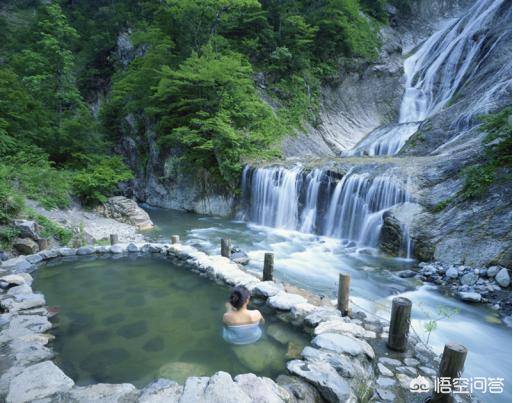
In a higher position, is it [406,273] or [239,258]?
[406,273]

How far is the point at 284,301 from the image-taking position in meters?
4.93

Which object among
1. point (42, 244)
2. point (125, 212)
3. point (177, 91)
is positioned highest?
point (177, 91)

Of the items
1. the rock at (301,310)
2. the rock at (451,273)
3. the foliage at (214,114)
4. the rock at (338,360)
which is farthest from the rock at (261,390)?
the foliage at (214,114)

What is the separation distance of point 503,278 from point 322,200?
647 centimetres

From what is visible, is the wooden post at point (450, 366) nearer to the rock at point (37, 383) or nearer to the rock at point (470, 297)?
the rock at point (37, 383)

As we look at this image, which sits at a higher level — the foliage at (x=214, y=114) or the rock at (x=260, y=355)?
the foliage at (x=214, y=114)

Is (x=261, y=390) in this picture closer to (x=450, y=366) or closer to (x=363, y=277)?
(x=450, y=366)

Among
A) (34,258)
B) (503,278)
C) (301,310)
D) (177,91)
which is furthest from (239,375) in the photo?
(177,91)

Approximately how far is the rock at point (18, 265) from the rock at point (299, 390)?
611cm

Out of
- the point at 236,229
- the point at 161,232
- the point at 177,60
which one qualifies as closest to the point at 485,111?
the point at 236,229

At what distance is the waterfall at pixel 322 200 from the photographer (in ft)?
33.5

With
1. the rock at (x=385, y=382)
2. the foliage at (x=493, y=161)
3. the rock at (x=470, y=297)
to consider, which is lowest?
the rock at (x=385, y=382)

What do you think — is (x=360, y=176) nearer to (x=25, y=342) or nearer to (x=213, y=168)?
(x=213, y=168)

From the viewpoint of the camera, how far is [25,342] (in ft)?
12.2
